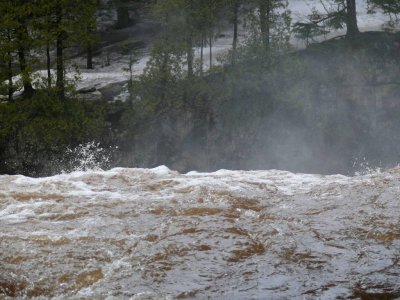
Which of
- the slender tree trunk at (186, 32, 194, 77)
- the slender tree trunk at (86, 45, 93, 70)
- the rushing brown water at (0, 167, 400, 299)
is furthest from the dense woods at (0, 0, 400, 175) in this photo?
the rushing brown water at (0, 167, 400, 299)

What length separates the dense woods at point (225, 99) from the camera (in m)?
19.5

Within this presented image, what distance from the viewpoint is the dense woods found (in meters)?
19.5

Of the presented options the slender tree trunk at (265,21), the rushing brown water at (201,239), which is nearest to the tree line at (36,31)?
the slender tree trunk at (265,21)

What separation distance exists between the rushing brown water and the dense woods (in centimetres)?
1128

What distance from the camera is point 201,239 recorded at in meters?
5.99

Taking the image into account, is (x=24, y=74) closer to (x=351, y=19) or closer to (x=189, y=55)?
(x=189, y=55)

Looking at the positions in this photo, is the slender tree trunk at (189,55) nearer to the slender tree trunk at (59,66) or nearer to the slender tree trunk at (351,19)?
the slender tree trunk at (59,66)

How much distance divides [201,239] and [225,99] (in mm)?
15608

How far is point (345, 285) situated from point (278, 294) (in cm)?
62

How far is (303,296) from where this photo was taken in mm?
4500

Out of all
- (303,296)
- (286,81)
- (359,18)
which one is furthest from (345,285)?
(359,18)

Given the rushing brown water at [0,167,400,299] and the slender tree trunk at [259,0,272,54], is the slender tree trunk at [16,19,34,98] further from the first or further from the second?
the rushing brown water at [0,167,400,299]

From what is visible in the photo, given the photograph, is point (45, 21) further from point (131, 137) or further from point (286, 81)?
point (286, 81)

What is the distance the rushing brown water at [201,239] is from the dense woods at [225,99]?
11.3 metres
